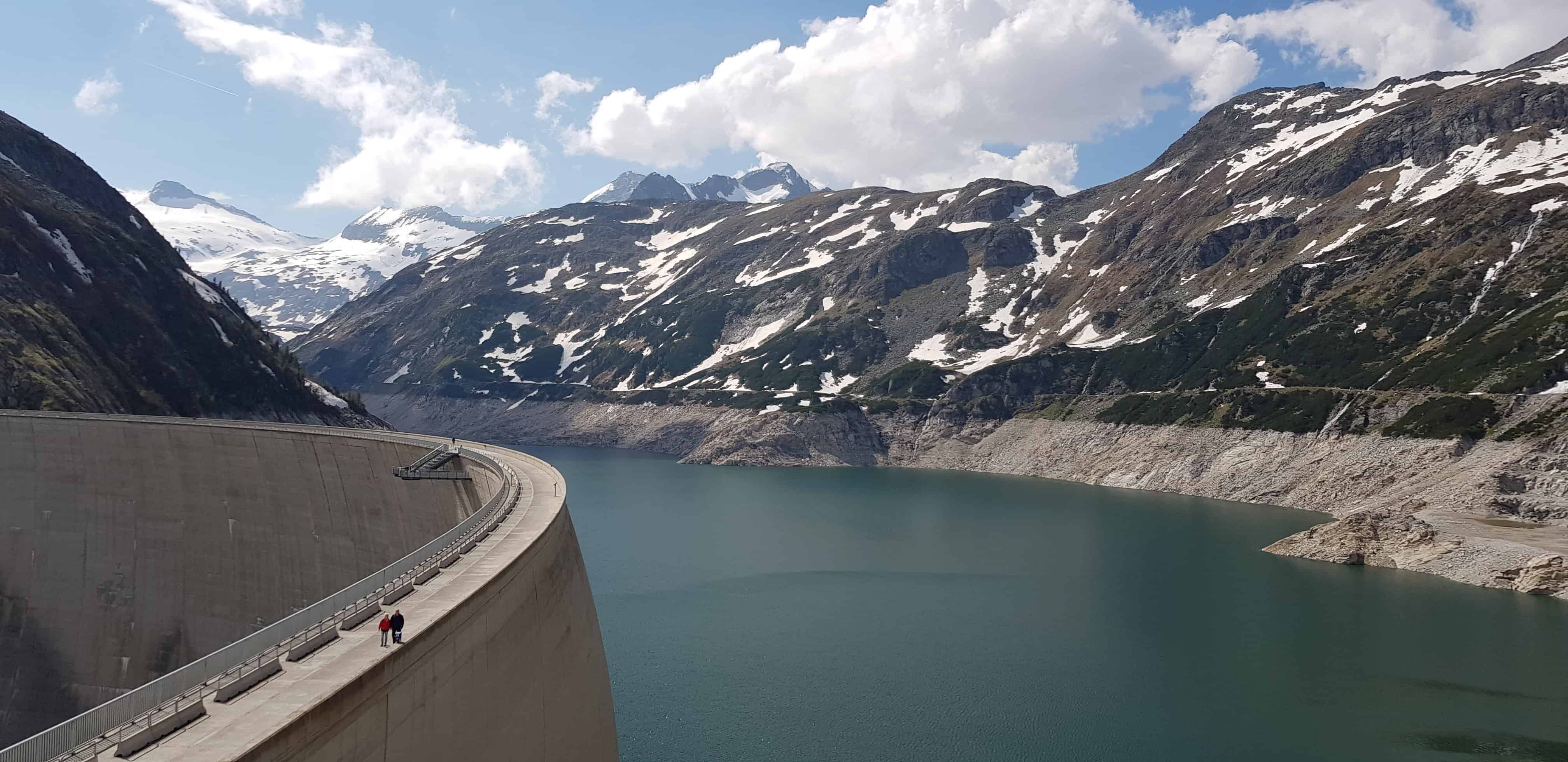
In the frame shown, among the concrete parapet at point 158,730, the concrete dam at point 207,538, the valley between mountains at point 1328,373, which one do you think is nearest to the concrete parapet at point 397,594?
the concrete dam at point 207,538

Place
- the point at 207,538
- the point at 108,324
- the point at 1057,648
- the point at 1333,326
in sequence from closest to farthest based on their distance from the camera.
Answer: the point at 207,538 → the point at 1057,648 → the point at 108,324 → the point at 1333,326

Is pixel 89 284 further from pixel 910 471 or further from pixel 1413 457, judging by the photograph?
pixel 1413 457

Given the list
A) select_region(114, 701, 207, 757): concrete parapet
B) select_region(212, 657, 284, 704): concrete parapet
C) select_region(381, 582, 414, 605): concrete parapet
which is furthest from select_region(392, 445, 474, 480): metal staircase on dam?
select_region(114, 701, 207, 757): concrete parapet

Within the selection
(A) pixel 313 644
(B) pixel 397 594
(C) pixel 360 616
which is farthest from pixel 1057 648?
(A) pixel 313 644

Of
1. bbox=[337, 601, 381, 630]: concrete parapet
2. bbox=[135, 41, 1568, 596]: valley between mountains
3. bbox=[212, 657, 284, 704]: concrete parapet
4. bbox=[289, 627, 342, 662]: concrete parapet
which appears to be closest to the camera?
bbox=[212, 657, 284, 704]: concrete parapet

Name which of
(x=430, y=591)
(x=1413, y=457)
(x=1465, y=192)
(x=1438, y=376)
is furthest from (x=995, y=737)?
(x=1465, y=192)

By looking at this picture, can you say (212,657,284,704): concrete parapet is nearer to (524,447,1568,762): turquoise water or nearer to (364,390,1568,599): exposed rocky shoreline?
(524,447,1568,762): turquoise water

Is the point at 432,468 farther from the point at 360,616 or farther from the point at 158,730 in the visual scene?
the point at 158,730
